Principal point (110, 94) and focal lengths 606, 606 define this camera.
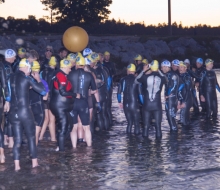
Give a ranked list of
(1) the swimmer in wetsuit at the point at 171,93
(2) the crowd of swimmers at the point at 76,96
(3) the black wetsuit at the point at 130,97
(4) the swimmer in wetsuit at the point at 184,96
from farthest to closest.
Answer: (4) the swimmer in wetsuit at the point at 184,96, (1) the swimmer in wetsuit at the point at 171,93, (3) the black wetsuit at the point at 130,97, (2) the crowd of swimmers at the point at 76,96

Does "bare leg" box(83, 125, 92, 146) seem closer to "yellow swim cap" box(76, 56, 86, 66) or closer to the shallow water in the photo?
the shallow water

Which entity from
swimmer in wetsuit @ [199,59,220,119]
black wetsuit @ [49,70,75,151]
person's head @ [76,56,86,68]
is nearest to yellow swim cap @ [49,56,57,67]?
person's head @ [76,56,86,68]

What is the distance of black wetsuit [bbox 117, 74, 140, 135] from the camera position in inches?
590

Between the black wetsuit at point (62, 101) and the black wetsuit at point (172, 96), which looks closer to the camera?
the black wetsuit at point (62, 101)

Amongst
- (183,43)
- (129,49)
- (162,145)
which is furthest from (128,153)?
(183,43)

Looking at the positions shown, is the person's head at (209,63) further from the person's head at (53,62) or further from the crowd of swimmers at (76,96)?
the person's head at (53,62)

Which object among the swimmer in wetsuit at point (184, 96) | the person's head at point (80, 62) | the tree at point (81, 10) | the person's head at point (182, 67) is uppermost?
the tree at point (81, 10)

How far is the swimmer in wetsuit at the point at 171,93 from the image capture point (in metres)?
15.6

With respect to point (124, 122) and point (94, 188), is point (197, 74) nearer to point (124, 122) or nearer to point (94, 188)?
point (124, 122)

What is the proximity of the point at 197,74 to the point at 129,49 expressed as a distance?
3465cm

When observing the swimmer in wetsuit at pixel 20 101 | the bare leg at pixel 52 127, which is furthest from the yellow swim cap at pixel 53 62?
the swimmer in wetsuit at pixel 20 101

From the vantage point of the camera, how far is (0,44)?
36.1m

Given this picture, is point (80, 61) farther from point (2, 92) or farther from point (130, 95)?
point (130, 95)

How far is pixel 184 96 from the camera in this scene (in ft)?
54.5
